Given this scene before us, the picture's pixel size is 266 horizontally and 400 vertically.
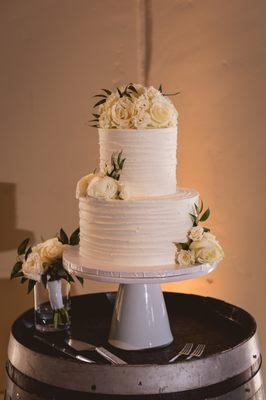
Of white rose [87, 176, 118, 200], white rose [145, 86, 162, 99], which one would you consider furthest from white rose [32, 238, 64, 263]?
white rose [145, 86, 162, 99]

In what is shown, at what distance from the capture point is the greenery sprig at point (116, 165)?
180 centimetres

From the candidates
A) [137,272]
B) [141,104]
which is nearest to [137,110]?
[141,104]

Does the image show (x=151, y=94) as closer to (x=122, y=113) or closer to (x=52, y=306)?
(x=122, y=113)

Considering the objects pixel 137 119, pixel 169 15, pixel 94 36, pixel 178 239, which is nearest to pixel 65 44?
pixel 94 36

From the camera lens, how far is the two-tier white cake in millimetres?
1765

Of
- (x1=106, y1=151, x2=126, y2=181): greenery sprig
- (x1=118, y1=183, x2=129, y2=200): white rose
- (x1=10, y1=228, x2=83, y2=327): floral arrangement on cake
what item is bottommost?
(x1=10, y1=228, x2=83, y2=327): floral arrangement on cake

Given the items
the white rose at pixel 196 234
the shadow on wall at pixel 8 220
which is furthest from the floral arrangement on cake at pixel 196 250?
Result: the shadow on wall at pixel 8 220

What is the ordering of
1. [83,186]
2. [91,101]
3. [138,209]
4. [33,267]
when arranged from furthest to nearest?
[91,101] < [33,267] < [83,186] < [138,209]

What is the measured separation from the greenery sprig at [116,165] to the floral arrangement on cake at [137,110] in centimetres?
7

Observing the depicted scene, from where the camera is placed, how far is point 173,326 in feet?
6.77

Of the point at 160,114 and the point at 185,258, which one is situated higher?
the point at 160,114

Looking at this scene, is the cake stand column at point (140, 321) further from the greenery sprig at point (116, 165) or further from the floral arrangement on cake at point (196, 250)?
the greenery sprig at point (116, 165)

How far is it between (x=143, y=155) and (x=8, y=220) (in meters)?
0.93

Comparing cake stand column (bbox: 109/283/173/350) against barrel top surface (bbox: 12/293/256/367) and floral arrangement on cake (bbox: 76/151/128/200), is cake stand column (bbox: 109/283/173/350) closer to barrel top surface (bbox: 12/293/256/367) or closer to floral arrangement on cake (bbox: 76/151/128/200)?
barrel top surface (bbox: 12/293/256/367)
